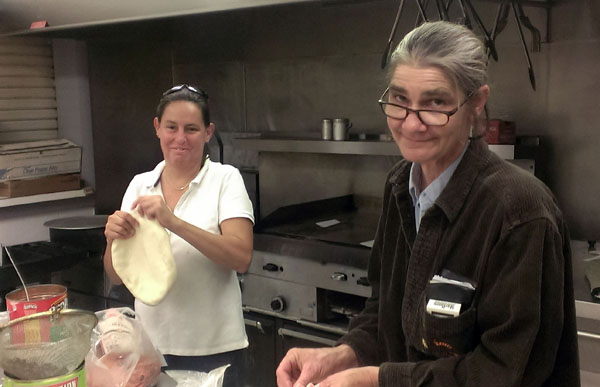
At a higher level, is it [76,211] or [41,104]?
[41,104]

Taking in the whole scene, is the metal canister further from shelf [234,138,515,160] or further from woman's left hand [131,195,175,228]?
woman's left hand [131,195,175,228]

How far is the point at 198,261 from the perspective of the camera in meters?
1.79

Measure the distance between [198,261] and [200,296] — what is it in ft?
0.31

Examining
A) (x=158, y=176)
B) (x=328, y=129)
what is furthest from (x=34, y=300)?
(x=328, y=129)

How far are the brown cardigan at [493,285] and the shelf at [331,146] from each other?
1.34 meters

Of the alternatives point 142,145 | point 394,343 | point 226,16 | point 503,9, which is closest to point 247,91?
point 226,16

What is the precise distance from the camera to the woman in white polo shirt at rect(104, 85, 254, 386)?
1785 millimetres

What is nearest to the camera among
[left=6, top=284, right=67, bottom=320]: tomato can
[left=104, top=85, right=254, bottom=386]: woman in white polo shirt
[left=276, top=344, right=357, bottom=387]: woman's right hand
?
[left=276, top=344, right=357, bottom=387]: woman's right hand

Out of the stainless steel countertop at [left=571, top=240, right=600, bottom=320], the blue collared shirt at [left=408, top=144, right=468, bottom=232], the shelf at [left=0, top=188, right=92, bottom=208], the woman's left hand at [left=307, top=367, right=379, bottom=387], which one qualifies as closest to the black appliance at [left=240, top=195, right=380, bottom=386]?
the stainless steel countertop at [left=571, top=240, right=600, bottom=320]

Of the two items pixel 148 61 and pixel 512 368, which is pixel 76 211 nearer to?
pixel 148 61

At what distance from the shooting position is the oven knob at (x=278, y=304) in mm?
2744

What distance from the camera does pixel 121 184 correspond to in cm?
359

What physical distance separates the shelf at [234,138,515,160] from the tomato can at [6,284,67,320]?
1489 millimetres

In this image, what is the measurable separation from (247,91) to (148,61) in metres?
0.62
